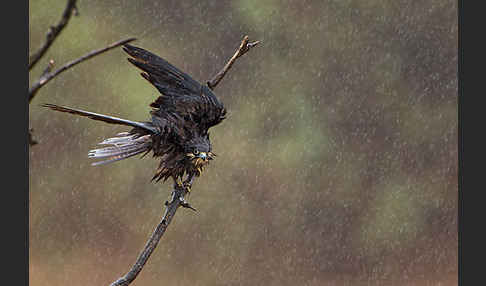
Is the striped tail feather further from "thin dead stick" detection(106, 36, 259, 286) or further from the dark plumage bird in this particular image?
"thin dead stick" detection(106, 36, 259, 286)

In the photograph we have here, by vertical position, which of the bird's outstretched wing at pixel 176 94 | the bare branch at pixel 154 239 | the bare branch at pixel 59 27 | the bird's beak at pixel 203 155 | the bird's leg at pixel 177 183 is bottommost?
the bare branch at pixel 59 27

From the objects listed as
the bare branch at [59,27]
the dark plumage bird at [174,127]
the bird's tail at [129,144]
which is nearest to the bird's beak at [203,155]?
the dark plumage bird at [174,127]

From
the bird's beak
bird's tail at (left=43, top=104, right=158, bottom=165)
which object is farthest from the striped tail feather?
the bird's beak

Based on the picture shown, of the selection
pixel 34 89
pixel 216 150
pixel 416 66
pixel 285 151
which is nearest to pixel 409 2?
pixel 416 66

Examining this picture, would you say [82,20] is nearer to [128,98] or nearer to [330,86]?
[128,98]

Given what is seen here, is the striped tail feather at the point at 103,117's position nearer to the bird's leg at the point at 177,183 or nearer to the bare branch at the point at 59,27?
the bird's leg at the point at 177,183

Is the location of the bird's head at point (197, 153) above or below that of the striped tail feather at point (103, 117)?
above
